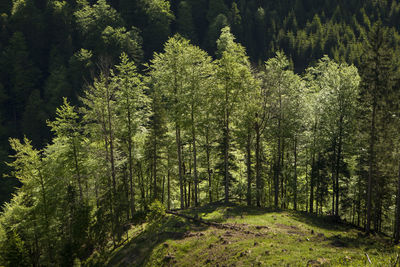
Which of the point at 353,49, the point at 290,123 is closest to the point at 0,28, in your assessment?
the point at 290,123

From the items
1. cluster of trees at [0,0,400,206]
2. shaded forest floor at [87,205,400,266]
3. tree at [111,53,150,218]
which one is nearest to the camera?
shaded forest floor at [87,205,400,266]

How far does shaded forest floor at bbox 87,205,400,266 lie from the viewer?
614 inches

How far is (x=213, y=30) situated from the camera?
104 meters

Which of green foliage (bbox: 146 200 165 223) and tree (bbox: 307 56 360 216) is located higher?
tree (bbox: 307 56 360 216)

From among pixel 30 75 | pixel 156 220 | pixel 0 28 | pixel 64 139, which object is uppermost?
pixel 0 28

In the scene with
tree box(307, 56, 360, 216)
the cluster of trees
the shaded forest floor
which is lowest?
the shaded forest floor

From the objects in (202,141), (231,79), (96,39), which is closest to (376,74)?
(231,79)

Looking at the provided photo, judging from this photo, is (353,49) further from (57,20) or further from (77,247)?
(77,247)

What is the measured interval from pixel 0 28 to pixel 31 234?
8623cm

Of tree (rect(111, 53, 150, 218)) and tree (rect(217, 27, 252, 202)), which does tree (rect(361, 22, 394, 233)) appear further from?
tree (rect(111, 53, 150, 218))

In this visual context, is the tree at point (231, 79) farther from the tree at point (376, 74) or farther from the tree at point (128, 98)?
the tree at point (376, 74)

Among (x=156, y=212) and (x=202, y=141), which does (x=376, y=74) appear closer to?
(x=202, y=141)

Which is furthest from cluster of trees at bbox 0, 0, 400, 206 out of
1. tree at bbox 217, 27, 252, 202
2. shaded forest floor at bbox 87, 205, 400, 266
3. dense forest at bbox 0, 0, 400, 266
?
shaded forest floor at bbox 87, 205, 400, 266

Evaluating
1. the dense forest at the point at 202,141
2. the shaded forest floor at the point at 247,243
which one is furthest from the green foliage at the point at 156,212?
the dense forest at the point at 202,141
